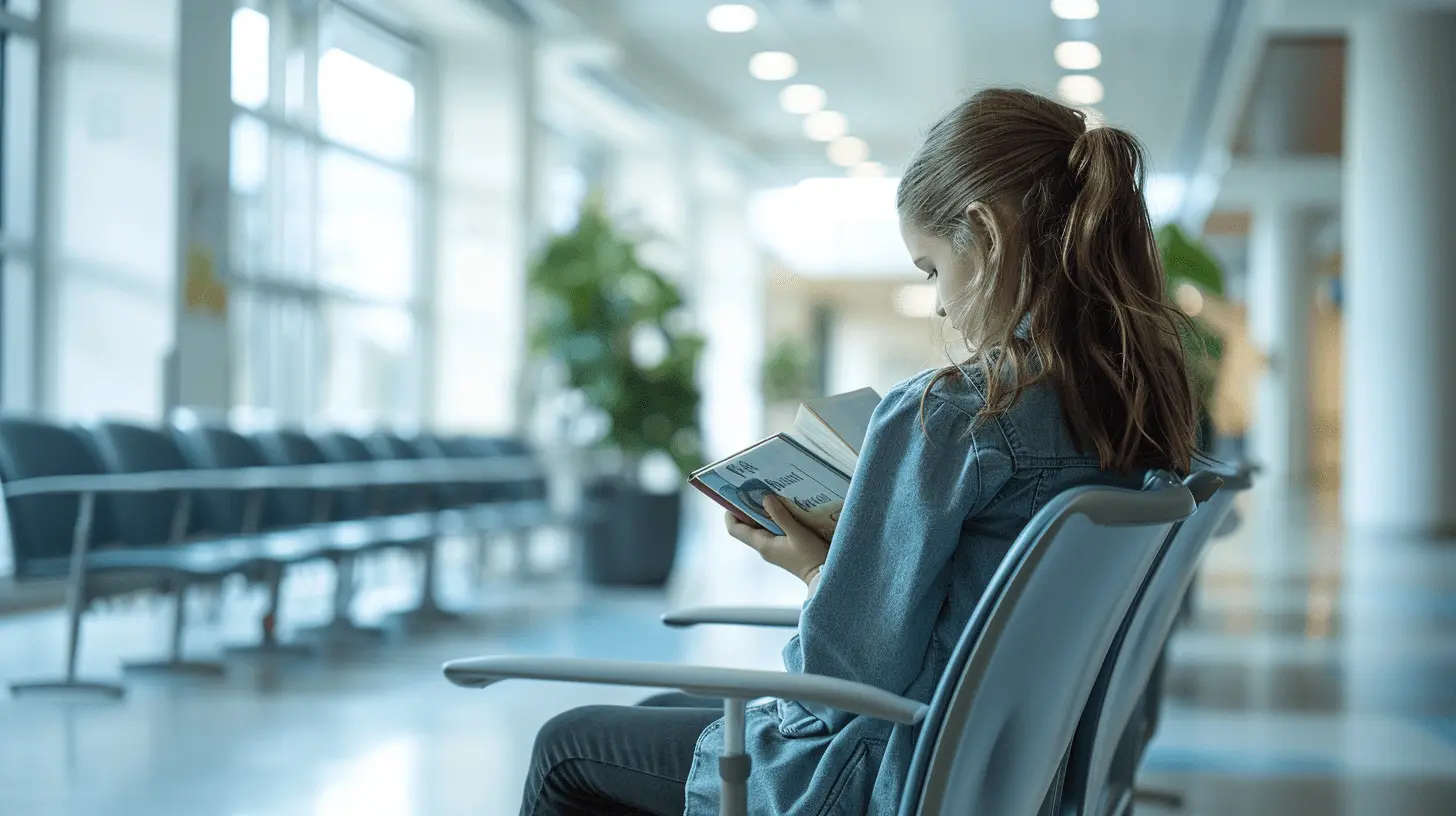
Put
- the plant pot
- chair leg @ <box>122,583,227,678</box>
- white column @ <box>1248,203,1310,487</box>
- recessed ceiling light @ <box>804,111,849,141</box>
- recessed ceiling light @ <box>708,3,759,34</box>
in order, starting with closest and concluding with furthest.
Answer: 1. chair leg @ <box>122,583,227,678</box>
2. the plant pot
3. recessed ceiling light @ <box>708,3,759,34</box>
4. recessed ceiling light @ <box>804,111,849,141</box>
5. white column @ <box>1248,203,1310,487</box>

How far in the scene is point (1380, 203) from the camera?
421 inches

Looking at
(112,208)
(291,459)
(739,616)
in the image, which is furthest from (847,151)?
(739,616)

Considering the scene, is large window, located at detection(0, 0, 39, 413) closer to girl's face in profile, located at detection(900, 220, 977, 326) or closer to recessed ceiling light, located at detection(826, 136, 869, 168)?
girl's face in profile, located at detection(900, 220, 977, 326)

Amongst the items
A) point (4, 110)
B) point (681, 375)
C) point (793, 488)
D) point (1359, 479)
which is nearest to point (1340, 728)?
point (793, 488)

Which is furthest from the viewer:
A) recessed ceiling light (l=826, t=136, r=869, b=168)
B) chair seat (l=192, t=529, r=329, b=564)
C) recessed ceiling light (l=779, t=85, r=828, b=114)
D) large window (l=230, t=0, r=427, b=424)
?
recessed ceiling light (l=826, t=136, r=869, b=168)

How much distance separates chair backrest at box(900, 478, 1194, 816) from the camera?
3.59 feet

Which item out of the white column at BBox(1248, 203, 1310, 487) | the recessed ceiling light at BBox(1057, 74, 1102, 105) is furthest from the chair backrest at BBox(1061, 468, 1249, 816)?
the white column at BBox(1248, 203, 1310, 487)

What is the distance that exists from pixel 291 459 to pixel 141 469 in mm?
1184

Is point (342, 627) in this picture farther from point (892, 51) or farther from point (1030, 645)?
point (892, 51)

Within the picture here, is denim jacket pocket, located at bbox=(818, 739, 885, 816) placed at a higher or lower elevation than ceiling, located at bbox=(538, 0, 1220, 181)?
lower

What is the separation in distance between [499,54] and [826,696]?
32.4 ft

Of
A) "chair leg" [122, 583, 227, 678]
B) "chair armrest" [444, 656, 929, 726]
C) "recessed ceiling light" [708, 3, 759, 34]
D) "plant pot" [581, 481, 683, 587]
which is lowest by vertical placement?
"chair leg" [122, 583, 227, 678]

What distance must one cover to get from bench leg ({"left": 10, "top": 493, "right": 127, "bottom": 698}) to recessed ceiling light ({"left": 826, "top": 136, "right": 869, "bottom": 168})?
38.4 ft

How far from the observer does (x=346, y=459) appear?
21.2 ft
